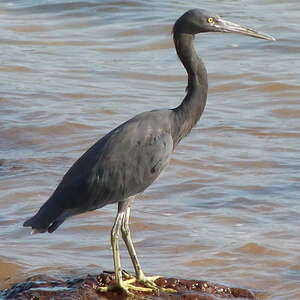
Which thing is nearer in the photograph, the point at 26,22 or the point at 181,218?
the point at 181,218

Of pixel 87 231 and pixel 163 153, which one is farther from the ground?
pixel 163 153

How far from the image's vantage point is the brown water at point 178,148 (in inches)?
300

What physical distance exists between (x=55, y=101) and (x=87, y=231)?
4534 millimetres

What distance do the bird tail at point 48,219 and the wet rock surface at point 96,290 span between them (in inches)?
12.3

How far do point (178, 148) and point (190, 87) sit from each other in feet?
12.1

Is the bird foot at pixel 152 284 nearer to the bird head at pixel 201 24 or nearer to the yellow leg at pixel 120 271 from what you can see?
the yellow leg at pixel 120 271

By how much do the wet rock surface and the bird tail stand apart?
12.3 inches

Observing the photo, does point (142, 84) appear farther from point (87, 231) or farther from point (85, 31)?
point (87, 231)

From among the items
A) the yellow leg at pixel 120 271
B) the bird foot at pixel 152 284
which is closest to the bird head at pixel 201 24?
the yellow leg at pixel 120 271

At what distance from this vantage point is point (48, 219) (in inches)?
255

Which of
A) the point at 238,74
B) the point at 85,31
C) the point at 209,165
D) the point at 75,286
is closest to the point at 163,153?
the point at 75,286

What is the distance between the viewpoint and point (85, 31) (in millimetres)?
16406

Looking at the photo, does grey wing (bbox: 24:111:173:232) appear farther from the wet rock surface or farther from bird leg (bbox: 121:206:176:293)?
the wet rock surface

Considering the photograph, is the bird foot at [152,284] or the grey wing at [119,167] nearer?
the bird foot at [152,284]
